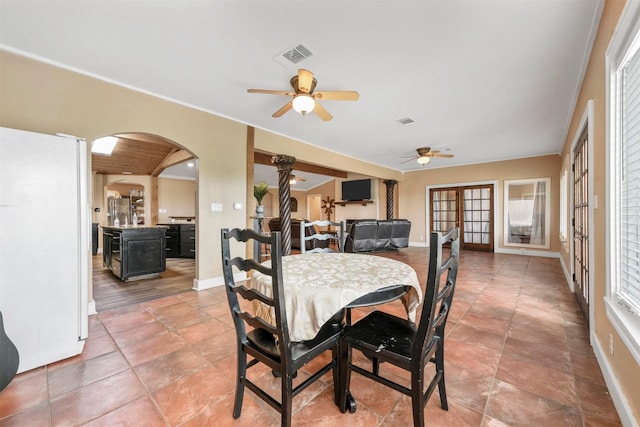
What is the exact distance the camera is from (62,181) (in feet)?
5.98

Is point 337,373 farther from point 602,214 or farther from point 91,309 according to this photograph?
point 91,309

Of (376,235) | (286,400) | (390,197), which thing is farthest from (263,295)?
(390,197)

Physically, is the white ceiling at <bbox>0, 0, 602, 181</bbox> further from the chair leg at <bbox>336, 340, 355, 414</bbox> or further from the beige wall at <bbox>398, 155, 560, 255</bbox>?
the beige wall at <bbox>398, 155, 560, 255</bbox>

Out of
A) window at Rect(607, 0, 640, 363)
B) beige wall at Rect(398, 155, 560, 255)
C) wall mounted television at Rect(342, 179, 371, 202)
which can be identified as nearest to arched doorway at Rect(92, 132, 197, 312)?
window at Rect(607, 0, 640, 363)

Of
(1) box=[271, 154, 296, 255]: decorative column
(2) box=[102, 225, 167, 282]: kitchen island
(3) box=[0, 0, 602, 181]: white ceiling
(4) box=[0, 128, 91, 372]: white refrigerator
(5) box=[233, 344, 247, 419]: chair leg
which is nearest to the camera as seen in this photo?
(5) box=[233, 344, 247, 419]: chair leg

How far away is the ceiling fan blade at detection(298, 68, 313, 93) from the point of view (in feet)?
7.50

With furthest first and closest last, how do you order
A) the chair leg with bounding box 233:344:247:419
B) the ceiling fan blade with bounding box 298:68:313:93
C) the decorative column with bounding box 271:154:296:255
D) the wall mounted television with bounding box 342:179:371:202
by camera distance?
the wall mounted television with bounding box 342:179:371:202 < the decorative column with bounding box 271:154:296:255 < the ceiling fan blade with bounding box 298:68:313:93 < the chair leg with bounding box 233:344:247:419

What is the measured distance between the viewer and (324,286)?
4.13 feet

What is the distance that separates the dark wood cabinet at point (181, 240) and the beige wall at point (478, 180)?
6359 mm

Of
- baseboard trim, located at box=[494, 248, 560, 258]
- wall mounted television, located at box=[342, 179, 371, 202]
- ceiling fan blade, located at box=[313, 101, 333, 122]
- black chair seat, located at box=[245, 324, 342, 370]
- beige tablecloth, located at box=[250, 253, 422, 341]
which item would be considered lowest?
baseboard trim, located at box=[494, 248, 560, 258]

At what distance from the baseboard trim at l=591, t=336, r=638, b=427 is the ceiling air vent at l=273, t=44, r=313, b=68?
9.94ft

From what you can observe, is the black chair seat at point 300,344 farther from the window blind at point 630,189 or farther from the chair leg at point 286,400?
the window blind at point 630,189

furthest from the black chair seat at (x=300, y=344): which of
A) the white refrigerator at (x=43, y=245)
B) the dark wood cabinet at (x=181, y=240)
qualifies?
the dark wood cabinet at (x=181, y=240)

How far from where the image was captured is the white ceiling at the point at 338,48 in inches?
69.7
